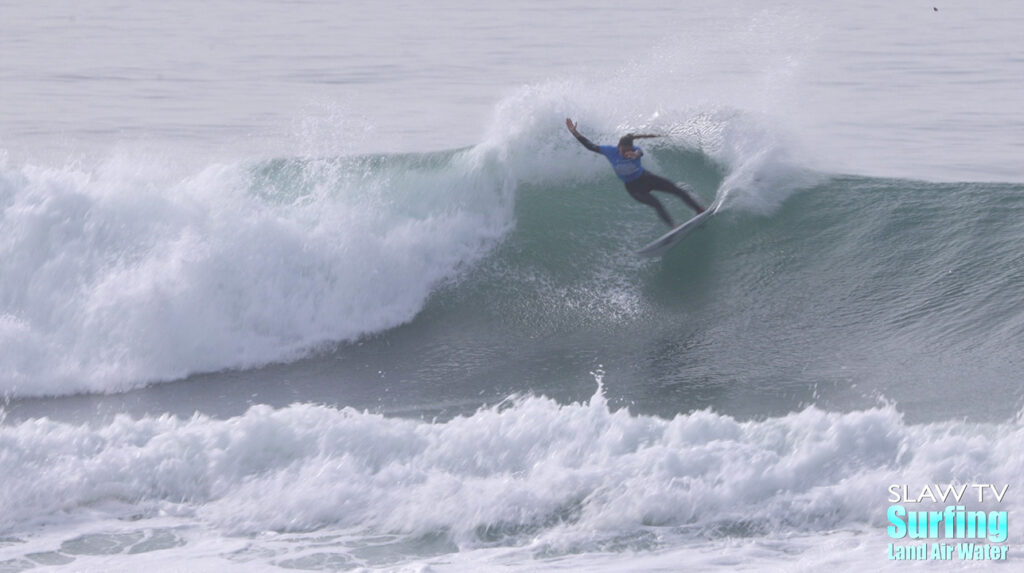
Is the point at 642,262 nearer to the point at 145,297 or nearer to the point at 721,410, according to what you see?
the point at 721,410

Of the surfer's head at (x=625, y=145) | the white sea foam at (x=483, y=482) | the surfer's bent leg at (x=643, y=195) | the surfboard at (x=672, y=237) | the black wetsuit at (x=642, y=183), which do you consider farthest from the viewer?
the surfboard at (x=672, y=237)

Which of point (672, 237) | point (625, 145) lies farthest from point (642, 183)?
point (672, 237)

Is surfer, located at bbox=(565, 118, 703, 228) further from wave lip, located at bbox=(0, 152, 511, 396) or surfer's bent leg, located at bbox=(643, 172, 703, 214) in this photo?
wave lip, located at bbox=(0, 152, 511, 396)

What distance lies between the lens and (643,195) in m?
11.6

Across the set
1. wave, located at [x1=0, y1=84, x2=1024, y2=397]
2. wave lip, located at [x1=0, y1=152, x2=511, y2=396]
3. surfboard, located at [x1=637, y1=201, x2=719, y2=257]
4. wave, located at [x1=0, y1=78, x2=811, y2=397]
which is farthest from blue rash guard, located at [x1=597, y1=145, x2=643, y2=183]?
wave lip, located at [x1=0, y1=152, x2=511, y2=396]

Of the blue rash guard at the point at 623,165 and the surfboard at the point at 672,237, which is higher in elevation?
the blue rash guard at the point at 623,165

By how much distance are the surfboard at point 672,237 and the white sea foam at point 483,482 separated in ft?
13.4

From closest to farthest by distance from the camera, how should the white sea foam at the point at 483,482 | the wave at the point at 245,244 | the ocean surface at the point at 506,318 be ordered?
1. the white sea foam at the point at 483,482
2. the ocean surface at the point at 506,318
3. the wave at the point at 245,244

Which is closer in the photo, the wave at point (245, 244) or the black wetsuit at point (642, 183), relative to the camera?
the wave at point (245, 244)

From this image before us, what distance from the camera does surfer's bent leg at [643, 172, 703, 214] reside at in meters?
11.4

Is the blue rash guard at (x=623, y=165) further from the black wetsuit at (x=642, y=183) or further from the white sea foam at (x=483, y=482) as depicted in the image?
the white sea foam at (x=483, y=482)

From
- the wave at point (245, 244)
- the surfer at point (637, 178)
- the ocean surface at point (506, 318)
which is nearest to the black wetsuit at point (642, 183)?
the surfer at point (637, 178)

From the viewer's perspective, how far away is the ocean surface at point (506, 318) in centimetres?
701

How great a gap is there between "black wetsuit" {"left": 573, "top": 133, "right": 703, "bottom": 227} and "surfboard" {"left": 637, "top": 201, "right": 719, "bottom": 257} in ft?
0.34
